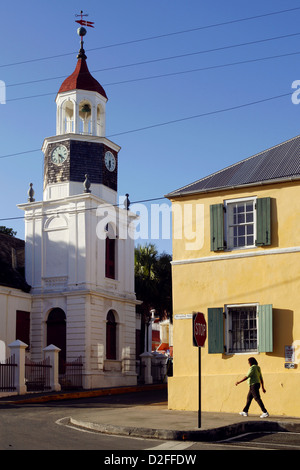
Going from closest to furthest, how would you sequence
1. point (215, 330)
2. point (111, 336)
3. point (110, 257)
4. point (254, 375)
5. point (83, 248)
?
point (254, 375) < point (215, 330) < point (83, 248) < point (111, 336) < point (110, 257)

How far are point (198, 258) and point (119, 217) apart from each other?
17.7m

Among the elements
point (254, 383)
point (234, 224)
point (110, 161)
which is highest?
point (110, 161)

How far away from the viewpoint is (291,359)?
1788 cm

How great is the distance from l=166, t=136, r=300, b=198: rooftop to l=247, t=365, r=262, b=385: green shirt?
5348 millimetres

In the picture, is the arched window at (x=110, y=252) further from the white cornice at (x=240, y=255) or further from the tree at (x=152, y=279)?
the white cornice at (x=240, y=255)

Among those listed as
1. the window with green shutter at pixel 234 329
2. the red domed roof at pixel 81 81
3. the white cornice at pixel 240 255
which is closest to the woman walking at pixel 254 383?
the window with green shutter at pixel 234 329

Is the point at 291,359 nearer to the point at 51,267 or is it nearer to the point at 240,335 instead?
the point at 240,335

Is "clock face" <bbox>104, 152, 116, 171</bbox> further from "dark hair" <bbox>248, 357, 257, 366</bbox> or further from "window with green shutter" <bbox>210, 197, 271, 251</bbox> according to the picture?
"dark hair" <bbox>248, 357, 257, 366</bbox>

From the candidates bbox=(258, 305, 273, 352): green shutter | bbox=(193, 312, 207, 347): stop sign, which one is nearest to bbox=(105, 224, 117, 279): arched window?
bbox=(258, 305, 273, 352): green shutter

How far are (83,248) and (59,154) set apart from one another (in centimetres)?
588

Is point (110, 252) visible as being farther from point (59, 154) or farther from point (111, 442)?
point (111, 442)

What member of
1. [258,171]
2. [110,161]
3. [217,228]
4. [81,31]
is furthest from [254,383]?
[81,31]

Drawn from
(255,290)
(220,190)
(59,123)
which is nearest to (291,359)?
(255,290)

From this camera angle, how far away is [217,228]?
1947 cm
